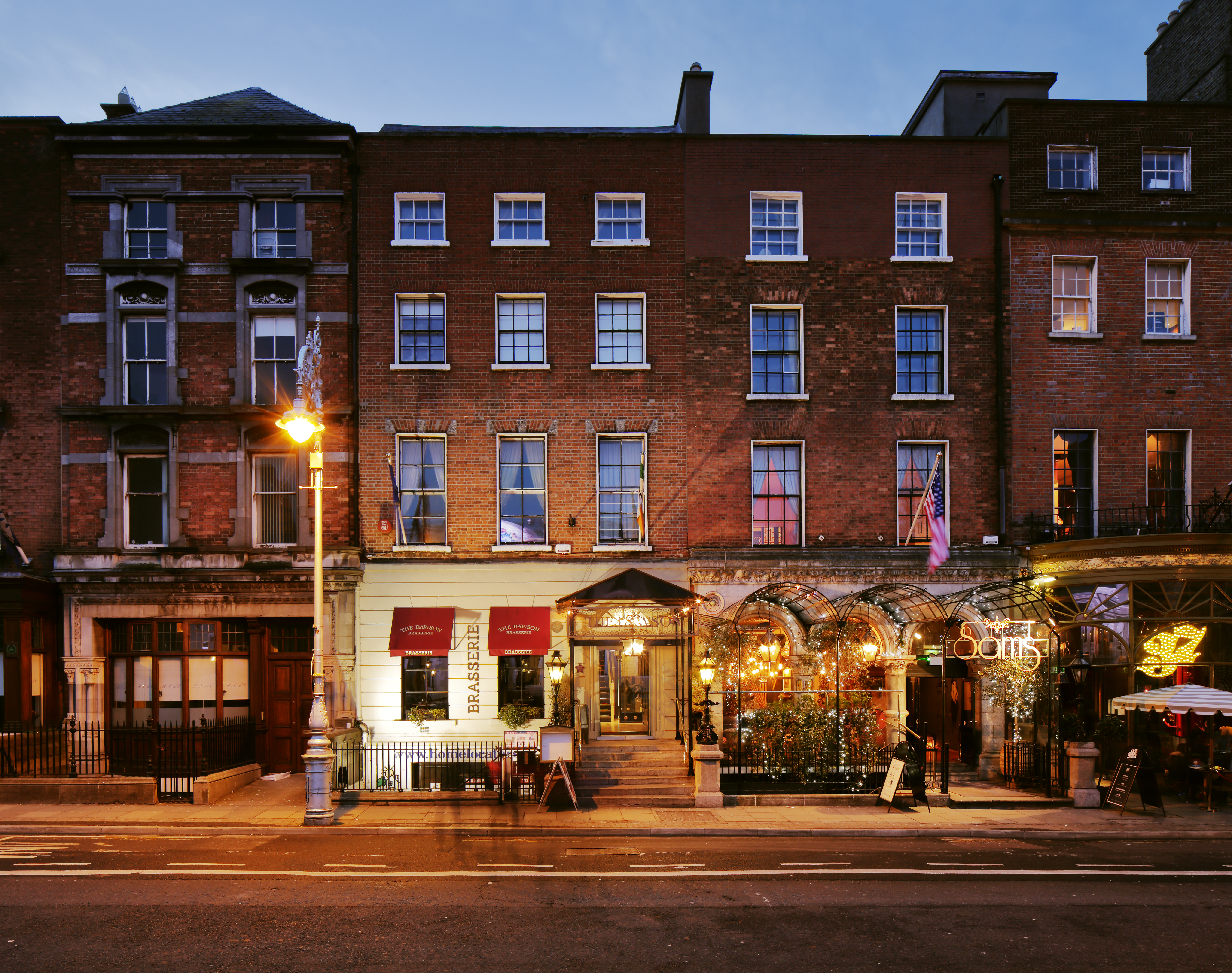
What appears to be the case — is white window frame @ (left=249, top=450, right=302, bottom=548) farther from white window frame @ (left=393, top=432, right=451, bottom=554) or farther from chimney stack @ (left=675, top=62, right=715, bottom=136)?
chimney stack @ (left=675, top=62, right=715, bottom=136)

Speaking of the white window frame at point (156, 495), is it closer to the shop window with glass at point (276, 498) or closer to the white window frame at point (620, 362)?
the shop window with glass at point (276, 498)

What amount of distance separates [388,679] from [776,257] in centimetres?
1450

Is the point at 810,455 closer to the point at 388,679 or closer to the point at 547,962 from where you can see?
the point at 388,679

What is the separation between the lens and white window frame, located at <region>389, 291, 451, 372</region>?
20.8m

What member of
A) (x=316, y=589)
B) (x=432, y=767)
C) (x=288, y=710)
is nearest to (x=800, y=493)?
(x=432, y=767)

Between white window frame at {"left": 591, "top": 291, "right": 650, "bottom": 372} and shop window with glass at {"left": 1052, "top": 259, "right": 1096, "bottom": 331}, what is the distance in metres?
10.7

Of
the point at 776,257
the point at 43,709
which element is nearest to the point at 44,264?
the point at 43,709

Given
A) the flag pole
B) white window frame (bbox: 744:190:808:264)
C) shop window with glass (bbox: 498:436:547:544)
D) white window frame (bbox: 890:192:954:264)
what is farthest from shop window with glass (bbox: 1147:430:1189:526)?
shop window with glass (bbox: 498:436:547:544)

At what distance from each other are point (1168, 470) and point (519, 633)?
17.3 meters

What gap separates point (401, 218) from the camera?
21.2 m

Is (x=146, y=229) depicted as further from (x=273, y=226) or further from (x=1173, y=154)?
(x=1173, y=154)

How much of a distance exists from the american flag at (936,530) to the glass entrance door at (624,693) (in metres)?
7.30

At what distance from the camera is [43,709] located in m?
20.3

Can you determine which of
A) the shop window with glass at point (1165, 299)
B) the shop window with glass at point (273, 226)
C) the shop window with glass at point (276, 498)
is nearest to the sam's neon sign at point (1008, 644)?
the shop window with glass at point (1165, 299)
